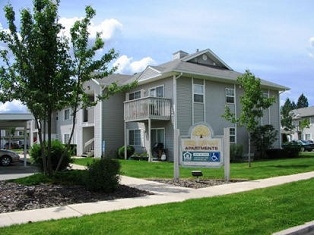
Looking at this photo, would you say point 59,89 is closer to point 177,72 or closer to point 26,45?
point 26,45

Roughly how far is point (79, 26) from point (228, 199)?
7.26 m

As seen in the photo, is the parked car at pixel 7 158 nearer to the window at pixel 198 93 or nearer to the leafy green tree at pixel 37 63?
the window at pixel 198 93

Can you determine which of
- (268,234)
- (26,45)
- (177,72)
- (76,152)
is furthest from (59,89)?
(76,152)

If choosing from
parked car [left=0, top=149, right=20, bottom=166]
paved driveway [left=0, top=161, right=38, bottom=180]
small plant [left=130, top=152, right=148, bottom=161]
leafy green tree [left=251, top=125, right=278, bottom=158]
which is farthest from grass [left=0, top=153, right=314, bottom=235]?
parked car [left=0, top=149, right=20, bottom=166]

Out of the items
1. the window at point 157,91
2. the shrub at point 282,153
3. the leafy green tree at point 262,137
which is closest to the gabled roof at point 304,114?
the shrub at point 282,153

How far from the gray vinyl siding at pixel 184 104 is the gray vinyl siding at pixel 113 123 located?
7000mm

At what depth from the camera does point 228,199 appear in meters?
9.47

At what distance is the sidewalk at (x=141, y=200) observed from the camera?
7.96 metres

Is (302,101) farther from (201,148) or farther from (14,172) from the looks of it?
(201,148)

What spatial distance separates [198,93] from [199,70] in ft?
5.18

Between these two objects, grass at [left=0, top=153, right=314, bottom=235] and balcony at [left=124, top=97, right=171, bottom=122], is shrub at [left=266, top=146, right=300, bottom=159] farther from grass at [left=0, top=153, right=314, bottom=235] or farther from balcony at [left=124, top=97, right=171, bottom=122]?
grass at [left=0, top=153, right=314, bottom=235]

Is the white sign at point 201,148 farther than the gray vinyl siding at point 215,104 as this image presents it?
No

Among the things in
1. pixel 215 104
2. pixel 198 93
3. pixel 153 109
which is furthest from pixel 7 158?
pixel 215 104

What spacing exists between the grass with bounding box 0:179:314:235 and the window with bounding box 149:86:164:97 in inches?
731
